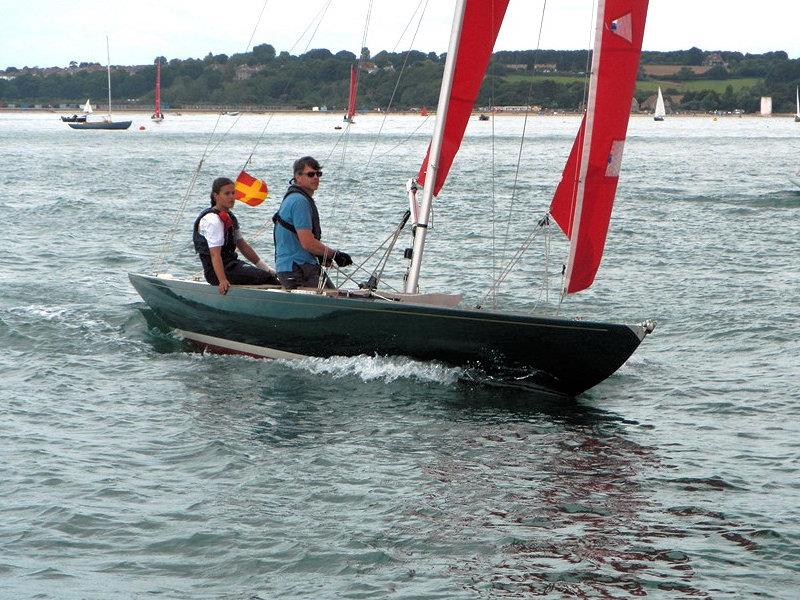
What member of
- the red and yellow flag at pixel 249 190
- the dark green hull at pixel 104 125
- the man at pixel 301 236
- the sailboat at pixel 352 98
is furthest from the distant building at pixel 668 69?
the man at pixel 301 236

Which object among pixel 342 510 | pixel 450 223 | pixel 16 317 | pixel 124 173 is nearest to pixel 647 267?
pixel 450 223

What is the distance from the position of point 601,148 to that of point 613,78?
0.57 metres

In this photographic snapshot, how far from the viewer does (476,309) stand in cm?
1065

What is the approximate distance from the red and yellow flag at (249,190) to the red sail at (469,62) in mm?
1979

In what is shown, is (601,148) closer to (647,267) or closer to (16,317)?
(16,317)

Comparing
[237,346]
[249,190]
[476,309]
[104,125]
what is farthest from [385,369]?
[104,125]

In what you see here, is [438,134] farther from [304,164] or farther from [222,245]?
[222,245]

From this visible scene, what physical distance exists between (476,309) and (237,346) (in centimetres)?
276

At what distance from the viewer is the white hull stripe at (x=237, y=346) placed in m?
11.8

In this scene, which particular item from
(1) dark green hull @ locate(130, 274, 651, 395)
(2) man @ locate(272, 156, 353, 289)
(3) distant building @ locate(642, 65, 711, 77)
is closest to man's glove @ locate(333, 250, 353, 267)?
(2) man @ locate(272, 156, 353, 289)

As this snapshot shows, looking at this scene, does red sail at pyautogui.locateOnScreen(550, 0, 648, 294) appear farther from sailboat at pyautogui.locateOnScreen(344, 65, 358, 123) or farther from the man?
sailboat at pyautogui.locateOnScreen(344, 65, 358, 123)

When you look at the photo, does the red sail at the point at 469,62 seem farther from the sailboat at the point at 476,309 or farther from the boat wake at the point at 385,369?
the boat wake at the point at 385,369

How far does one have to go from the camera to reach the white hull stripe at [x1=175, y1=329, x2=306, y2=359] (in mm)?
11773

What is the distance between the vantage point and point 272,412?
403 inches
